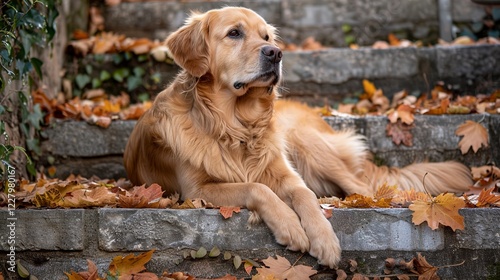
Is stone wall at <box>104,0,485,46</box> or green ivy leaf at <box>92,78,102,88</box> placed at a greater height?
stone wall at <box>104,0,485,46</box>

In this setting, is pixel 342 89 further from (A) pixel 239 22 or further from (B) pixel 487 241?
(B) pixel 487 241

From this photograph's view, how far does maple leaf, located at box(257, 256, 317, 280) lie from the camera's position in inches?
105

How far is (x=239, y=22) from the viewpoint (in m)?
3.46

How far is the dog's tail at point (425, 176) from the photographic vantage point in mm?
3853

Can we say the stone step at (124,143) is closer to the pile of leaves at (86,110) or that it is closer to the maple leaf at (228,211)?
the pile of leaves at (86,110)

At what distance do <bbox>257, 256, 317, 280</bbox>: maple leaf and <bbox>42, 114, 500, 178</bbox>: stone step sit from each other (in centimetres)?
176

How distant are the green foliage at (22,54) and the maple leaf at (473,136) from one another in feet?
8.50

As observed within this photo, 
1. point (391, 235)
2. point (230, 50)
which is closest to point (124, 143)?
point (230, 50)

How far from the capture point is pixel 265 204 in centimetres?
288

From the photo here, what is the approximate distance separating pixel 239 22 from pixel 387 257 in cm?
146

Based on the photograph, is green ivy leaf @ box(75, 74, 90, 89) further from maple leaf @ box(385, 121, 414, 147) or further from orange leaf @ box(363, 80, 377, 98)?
maple leaf @ box(385, 121, 414, 147)

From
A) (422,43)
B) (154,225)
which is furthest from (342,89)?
(154,225)

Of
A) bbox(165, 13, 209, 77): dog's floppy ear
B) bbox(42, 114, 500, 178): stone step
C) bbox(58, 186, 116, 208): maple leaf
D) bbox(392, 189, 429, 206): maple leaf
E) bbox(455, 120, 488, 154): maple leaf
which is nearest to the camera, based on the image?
bbox(58, 186, 116, 208): maple leaf

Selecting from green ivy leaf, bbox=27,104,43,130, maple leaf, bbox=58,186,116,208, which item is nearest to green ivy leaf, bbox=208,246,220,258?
maple leaf, bbox=58,186,116,208
